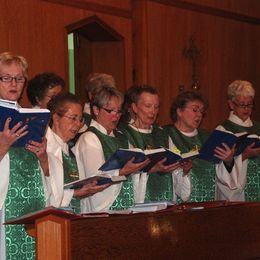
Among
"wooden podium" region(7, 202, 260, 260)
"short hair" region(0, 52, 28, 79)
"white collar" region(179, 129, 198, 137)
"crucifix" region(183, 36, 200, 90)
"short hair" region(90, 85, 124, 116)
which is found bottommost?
"wooden podium" region(7, 202, 260, 260)

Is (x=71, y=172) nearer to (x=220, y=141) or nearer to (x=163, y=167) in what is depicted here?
(x=163, y=167)

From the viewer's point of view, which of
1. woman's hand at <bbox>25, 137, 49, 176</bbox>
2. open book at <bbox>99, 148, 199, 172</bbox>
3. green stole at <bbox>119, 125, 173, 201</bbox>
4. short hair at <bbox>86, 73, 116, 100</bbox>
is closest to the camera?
woman's hand at <bbox>25, 137, 49, 176</bbox>

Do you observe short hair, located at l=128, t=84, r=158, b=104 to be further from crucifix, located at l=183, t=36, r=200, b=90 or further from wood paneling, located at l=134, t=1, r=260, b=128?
crucifix, located at l=183, t=36, r=200, b=90

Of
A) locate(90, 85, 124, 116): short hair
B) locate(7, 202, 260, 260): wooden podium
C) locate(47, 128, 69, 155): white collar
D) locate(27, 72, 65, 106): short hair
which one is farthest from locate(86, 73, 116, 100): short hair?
locate(7, 202, 260, 260): wooden podium

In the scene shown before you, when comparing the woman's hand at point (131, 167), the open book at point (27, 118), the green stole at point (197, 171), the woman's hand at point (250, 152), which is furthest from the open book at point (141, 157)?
the woman's hand at point (250, 152)

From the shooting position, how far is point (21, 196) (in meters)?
4.84

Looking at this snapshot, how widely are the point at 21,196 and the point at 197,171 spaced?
220 cm

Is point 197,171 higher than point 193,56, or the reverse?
point 193,56

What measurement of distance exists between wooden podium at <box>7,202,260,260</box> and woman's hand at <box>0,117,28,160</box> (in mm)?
505

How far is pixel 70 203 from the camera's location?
5367 mm

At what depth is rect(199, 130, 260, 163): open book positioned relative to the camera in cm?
597

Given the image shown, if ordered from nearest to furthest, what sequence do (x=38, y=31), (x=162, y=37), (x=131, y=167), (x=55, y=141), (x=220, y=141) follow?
(x=55, y=141), (x=131, y=167), (x=220, y=141), (x=38, y=31), (x=162, y=37)

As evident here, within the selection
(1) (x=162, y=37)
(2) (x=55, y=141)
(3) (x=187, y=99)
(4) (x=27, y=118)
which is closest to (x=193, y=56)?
(1) (x=162, y=37)

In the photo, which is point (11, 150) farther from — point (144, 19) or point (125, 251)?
point (144, 19)
